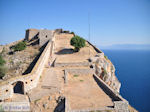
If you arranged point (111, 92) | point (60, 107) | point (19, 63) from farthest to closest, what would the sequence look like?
point (19, 63)
point (111, 92)
point (60, 107)

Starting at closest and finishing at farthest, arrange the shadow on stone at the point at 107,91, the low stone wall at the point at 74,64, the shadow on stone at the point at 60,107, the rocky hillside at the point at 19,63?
1. the shadow on stone at the point at 60,107
2. the shadow on stone at the point at 107,91
3. the low stone wall at the point at 74,64
4. the rocky hillside at the point at 19,63

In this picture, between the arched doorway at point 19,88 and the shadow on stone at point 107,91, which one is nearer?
the shadow on stone at point 107,91

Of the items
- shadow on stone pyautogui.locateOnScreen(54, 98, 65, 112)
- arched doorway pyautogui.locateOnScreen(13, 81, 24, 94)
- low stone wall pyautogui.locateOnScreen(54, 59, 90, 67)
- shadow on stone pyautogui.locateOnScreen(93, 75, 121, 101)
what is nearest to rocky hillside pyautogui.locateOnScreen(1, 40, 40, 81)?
arched doorway pyautogui.locateOnScreen(13, 81, 24, 94)

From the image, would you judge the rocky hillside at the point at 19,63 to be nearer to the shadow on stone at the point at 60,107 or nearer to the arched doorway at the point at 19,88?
the arched doorway at the point at 19,88

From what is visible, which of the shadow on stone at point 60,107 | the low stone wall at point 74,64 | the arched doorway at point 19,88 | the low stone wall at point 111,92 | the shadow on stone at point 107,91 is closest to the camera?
the shadow on stone at point 60,107

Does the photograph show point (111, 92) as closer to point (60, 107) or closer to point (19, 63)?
point (60, 107)

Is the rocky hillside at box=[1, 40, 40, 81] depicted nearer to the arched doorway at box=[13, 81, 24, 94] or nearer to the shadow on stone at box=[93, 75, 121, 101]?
the arched doorway at box=[13, 81, 24, 94]

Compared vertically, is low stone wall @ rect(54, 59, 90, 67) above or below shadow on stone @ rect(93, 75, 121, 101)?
above

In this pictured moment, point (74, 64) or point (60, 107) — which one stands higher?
point (74, 64)

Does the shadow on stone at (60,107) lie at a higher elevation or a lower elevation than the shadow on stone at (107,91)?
lower

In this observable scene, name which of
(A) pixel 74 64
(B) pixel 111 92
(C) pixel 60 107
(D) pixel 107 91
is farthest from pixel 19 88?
(B) pixel 111 92

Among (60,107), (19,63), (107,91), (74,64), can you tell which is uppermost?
(74,64)

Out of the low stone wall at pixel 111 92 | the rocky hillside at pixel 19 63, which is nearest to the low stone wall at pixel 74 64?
the low stone wall at pixel 111 92

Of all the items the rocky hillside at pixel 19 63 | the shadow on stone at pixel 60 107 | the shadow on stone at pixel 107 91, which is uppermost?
the rocky hillside at pixel 19 63
